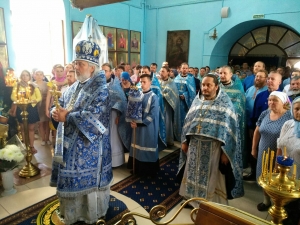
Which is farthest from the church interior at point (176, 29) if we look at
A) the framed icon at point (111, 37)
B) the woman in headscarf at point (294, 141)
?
the woman in headscarf at point (294, 141)

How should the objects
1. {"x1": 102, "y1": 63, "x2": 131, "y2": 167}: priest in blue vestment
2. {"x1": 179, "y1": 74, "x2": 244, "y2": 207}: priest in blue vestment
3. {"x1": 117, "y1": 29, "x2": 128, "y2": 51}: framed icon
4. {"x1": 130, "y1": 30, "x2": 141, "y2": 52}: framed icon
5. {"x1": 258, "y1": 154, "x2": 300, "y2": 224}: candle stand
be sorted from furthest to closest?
{"x1": 130, "y1": 30, "x2": 141, "y2": 52}: framed icon → {"x1": 117, "y1": 29, "x2": 128, "y2": 51}: framed icon → {"x1": 102, "y1": 63, "x2": 131, "y2": 167}: priest in blue vestment → {"x1": 179, "y1": 74, "x2": 244, "y2": 207}: priest in blue vestment → {"x1": 258, "y1": 154, "x2": 300, "y2": 224}: candle stand

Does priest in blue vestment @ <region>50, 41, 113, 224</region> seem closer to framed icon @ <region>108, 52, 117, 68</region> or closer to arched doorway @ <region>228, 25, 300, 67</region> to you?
framed icon @ <region>108, 52, 117, 68</region>

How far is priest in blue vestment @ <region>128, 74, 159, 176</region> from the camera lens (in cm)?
380

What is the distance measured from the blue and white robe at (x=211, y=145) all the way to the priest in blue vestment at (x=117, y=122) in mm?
1434

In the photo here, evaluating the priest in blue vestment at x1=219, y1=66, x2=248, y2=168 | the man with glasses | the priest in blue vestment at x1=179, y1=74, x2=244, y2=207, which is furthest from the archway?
the priest in blue vestment at x1=179, y1=74, x2=244, y2=207

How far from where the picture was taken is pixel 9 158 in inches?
128

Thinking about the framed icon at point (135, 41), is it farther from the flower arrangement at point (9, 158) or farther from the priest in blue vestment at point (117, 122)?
the flower arrangement at point (9, 158)

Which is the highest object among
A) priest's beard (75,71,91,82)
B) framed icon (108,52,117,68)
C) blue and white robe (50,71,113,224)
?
framed icon (108,52,117,68)

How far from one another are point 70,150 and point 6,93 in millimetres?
2761

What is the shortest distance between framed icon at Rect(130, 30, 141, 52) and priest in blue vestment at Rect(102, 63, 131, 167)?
23.6 feet

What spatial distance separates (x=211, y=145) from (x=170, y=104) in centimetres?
269

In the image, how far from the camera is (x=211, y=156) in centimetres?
280

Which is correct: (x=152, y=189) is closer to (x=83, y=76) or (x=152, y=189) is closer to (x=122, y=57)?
(x=83, y=76)

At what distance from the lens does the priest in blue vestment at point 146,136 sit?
3.80 m
